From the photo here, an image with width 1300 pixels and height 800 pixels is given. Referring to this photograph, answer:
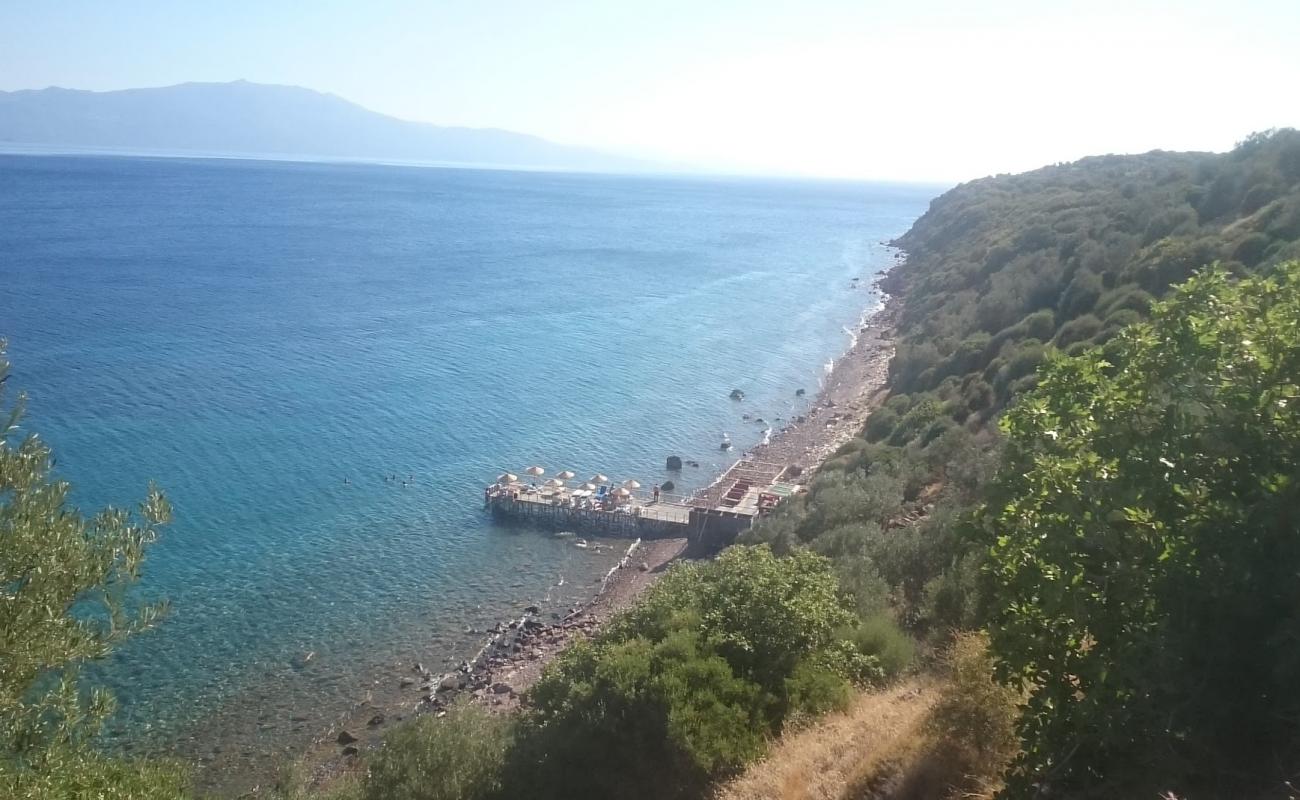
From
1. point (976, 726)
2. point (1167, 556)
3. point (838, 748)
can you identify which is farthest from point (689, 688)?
point (1167, 556)

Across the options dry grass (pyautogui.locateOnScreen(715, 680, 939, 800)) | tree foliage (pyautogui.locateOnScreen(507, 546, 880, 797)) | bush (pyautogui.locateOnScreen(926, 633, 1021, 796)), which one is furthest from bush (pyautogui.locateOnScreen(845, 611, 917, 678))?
bush (pyautogui.locateOnScreen(926, 633, 1021, 796))

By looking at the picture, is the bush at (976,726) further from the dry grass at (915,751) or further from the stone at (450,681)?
the stone at (450,681)

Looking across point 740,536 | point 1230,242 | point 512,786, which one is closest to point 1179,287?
point 512,786

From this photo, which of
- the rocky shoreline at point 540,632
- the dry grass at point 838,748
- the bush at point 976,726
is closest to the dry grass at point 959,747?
the bush at point 976,726

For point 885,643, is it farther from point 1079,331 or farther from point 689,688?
point 1079,331

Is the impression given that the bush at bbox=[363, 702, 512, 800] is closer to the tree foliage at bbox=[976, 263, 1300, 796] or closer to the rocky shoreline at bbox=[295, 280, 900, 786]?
the rocky shoreline at bbox=[295, 280, 900, 786]
